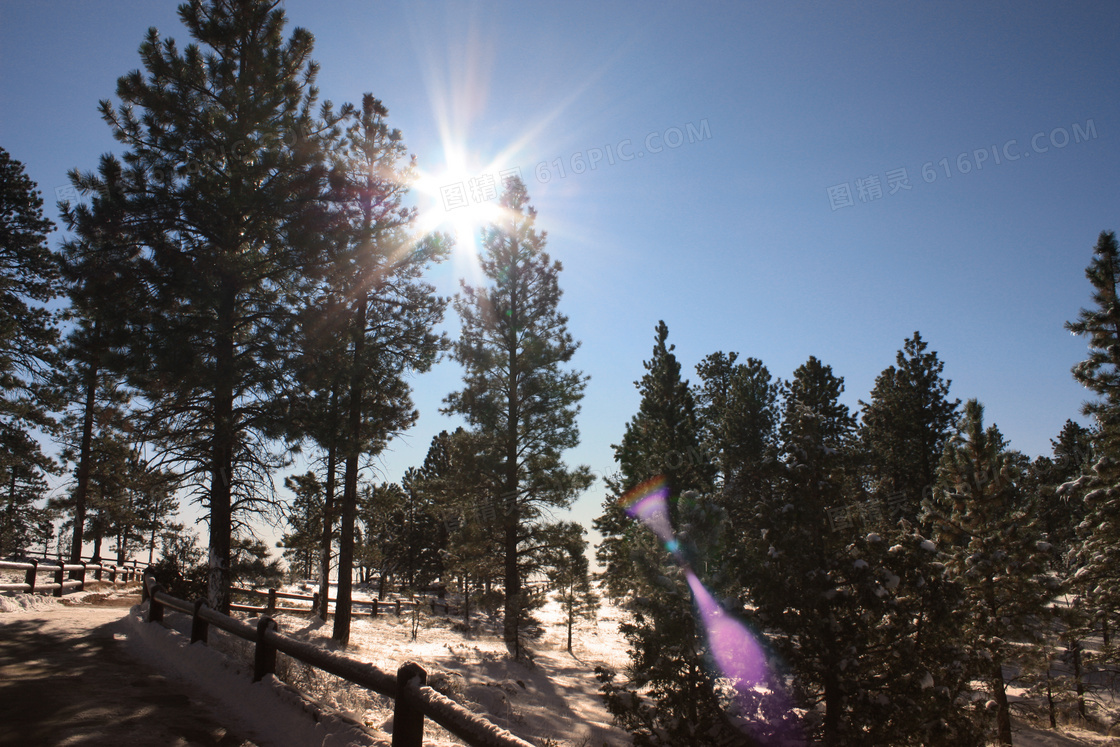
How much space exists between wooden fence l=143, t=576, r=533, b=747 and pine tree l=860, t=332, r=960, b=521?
114 feet

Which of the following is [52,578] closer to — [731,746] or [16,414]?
[16,414]

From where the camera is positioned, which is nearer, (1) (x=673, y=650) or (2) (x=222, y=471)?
(1) (x=673, y=650)

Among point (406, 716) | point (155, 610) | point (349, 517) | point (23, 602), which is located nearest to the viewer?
point (406, 716)

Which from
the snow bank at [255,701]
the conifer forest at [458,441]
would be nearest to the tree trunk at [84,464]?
the conifer forest at [458,441]

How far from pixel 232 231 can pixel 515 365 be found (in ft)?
38.8

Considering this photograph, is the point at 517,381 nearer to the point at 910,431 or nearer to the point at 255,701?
the point at 255,701

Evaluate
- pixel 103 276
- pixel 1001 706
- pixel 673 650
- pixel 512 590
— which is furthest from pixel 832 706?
pixel 103 276

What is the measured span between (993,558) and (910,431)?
60.5 ft

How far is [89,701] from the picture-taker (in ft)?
21.7

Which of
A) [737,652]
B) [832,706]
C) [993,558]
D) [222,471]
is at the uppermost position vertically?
[222,471]

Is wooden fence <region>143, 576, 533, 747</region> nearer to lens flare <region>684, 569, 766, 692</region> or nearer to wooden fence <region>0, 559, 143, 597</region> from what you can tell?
lens flare <region>684, 569, 766, 692</region>

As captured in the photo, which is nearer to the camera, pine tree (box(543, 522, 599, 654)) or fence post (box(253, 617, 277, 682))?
fence post (box(253, 617, 277, 682))

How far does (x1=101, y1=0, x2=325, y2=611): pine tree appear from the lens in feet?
41.3

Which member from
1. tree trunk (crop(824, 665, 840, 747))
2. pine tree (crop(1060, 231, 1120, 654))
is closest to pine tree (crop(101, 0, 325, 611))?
tree trunk (crop(824, 665, 840, 747))
